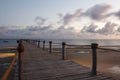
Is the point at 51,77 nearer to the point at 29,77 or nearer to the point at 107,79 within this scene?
the point at 29,77

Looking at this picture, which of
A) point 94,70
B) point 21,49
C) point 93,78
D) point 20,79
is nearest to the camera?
point 21,49

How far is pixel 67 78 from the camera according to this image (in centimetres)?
868

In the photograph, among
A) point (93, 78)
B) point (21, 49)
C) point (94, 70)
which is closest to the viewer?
point (21, 49)

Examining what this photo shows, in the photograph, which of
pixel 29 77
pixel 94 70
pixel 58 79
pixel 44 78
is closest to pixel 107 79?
pixel 94 70

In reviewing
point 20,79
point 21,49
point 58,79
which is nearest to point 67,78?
point 58,79

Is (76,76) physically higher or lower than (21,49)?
lower

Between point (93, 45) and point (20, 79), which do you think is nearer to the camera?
point (20, 79)

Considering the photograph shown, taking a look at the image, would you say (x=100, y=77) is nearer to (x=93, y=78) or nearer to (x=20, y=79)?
(x=93, y=78)

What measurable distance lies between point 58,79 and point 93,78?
1.35 m

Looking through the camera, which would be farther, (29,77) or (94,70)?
(94,70)

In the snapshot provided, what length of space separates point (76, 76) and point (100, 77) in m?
0.96

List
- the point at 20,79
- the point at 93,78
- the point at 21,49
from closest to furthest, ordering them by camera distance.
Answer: the point at 21,49, the point at 20,79, the point at 93,78

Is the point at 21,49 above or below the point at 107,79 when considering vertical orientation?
above

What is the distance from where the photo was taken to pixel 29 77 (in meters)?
8.94
